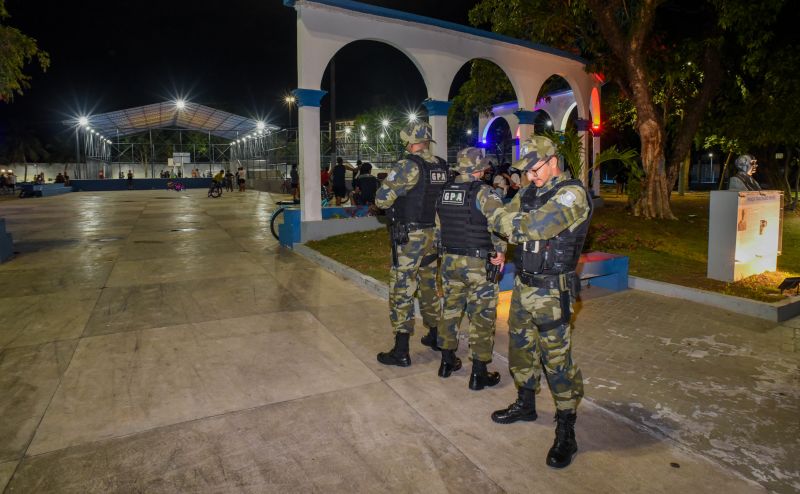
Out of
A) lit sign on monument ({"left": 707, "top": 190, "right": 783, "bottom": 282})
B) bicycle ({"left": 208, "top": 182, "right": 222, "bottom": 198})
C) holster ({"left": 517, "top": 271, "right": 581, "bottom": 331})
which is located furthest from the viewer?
bicycle ({"left": 208, "top": 182, "right": 222, "bottom": 198})

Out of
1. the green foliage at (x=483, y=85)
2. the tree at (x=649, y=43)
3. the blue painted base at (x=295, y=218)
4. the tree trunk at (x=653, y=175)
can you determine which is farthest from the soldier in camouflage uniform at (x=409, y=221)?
the green foliage at (x=483, y=85)

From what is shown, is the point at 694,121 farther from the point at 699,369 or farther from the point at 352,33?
the point at 699,369

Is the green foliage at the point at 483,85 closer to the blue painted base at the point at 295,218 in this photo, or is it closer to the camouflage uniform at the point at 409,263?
the blue painted base at the point at 295,218

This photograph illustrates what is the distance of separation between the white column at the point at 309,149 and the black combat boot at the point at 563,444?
8.35 metres

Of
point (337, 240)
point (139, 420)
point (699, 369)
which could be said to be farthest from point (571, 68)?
point (139, 420)

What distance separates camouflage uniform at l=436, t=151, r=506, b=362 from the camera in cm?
397

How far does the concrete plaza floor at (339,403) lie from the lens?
2.88 m

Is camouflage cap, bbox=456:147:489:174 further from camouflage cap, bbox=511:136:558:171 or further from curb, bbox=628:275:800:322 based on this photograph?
curb, bbox=628:275:800:322

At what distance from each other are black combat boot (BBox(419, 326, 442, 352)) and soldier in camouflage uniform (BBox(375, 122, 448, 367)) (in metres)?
0.36

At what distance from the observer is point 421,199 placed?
14.6ft

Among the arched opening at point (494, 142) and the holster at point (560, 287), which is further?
the arched opening at point (494, 142)

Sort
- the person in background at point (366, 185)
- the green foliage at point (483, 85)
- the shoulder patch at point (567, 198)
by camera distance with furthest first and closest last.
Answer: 1. the green foliage at point (483, 85)
2. the person in background at point (366, 185)
3. the shoulder patch at point (567, 198)

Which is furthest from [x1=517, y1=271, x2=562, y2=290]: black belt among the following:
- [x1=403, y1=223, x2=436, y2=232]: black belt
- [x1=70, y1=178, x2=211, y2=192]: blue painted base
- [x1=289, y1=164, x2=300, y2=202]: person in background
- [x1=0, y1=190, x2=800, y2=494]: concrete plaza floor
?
[x1=70, y1=178, x2=211, y2=192]: blue painted base

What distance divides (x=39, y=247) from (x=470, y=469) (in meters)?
11.2
